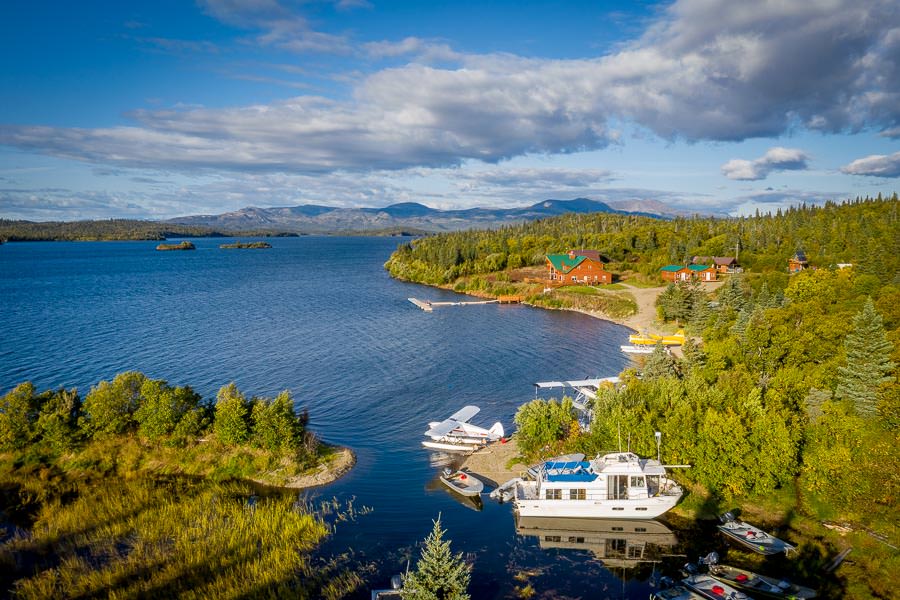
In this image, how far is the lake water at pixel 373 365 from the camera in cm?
2725

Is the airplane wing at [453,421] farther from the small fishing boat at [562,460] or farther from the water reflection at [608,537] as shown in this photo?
the water reflection at [608,537]

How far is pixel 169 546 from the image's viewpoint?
25.7m

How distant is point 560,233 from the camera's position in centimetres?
17775

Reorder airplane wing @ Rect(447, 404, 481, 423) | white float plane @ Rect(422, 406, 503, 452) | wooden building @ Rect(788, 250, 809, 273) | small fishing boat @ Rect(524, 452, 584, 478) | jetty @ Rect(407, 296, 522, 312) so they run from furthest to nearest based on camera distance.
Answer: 1. wooden building @ Rect(788, 250, 809, 273)
2. jetty @ Rect(407, 296, 522, 312)
3. airplane wing @ Rect(447, 404, 481, 423)
4. white float plane @ Rect(422, 406, 503, 452)
5. small fishing boat @ Rect(524, 452, 584, 478)

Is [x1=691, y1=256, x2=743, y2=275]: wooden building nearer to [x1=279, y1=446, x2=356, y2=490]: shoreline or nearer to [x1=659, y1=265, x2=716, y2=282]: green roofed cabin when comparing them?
[x1=659, y1=265, x2=716, y2=282]: green roofed cabin

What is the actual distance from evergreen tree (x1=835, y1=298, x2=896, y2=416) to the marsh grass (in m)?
32.7

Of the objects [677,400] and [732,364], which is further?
[732,364]

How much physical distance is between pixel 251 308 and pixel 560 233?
359 ft

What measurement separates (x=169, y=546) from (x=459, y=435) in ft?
65.9

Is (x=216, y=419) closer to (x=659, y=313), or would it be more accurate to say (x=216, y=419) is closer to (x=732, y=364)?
(x=732, y=364)

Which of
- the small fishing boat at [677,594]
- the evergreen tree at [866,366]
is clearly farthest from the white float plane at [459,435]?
the evergreen tree at [866,366]

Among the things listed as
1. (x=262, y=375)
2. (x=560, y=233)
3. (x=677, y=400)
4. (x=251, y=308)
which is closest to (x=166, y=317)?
(x=251, y=308)

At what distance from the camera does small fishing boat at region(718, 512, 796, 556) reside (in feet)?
83.3

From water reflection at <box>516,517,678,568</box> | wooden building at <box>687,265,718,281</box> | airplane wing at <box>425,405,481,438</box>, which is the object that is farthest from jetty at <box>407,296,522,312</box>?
water reflection at <box>516,517,678,568</box>
